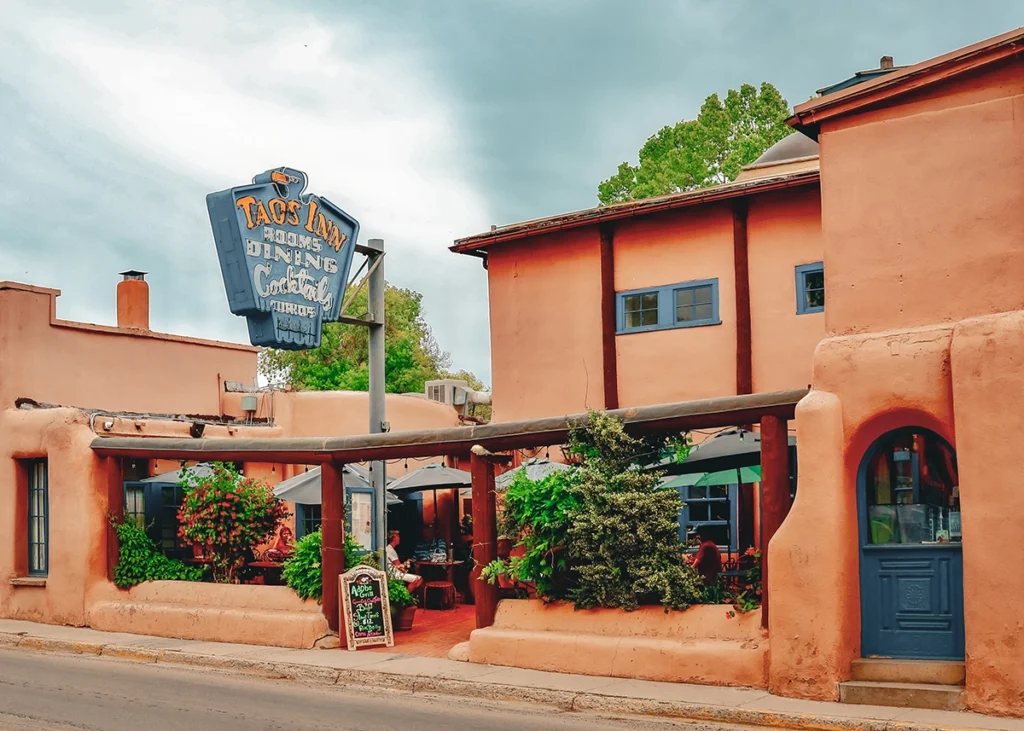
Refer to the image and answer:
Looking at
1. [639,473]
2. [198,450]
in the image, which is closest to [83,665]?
[198,450]

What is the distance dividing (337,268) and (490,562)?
4427 mm

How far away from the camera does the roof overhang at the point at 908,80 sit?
1048cm

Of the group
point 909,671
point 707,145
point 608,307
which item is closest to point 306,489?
point 608,307

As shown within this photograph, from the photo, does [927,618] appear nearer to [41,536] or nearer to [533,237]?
[533,237]

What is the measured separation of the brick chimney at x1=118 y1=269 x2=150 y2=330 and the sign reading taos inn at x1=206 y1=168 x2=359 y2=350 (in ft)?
25.6

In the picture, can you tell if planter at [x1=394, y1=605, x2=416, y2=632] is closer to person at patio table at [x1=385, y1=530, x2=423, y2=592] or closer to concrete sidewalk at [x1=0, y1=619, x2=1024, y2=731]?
person at patio table at [x1=385, y1=530, x2=423, y2=592]

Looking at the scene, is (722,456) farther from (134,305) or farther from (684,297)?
(134,305)

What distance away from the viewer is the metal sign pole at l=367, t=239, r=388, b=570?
15.9 metres

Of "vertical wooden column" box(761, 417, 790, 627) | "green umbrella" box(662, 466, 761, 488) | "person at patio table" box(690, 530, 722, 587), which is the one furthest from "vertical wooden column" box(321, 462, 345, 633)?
"vertical wooden column" box(761, 417, 790, 627)

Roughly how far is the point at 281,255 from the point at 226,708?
5.59 meters

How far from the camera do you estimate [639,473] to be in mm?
12500

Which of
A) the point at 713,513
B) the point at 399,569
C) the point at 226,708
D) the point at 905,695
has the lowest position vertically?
the point at 226,708

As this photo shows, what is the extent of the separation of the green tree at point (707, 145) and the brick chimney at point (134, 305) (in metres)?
15.5

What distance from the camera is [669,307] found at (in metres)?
18.0
